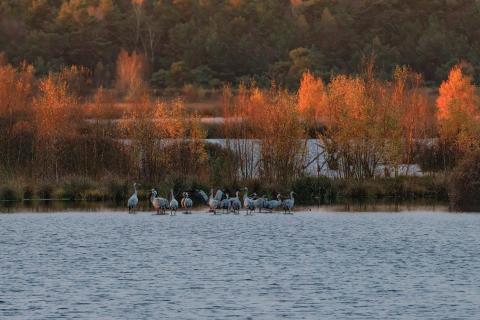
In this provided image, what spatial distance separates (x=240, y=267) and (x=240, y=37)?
8969cm

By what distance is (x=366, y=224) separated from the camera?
31453 mm

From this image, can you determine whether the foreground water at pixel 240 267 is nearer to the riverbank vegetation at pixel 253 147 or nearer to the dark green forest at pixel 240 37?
the riverbank vegetation at pixel 253 147

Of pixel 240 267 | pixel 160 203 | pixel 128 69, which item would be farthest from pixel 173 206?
pixel 128 69

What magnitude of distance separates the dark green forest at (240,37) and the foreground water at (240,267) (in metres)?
66.9

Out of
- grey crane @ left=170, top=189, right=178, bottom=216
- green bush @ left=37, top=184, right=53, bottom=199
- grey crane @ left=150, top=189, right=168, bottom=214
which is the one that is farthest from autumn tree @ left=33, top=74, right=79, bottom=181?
grey crane @ left=150, top=189, right=168, bottom=214

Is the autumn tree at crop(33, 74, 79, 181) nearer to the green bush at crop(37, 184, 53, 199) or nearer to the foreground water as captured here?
the green bush at crop(37, 184, 53, 199)

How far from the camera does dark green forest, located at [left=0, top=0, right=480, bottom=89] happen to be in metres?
102

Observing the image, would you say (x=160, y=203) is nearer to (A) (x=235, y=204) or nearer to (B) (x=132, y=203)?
(B) (x=132, y=203)

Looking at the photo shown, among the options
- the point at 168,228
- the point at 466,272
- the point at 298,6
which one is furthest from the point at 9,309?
the point at 298,6

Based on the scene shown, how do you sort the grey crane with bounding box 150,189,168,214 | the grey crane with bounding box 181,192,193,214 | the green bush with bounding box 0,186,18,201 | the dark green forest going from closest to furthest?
1. the grey crane with bounding box 150,189,168,214
2. the grey crane with bounding box 181,192,193,214
3. the green bush with bounding box 0,186,18,201
4. the dark green forest

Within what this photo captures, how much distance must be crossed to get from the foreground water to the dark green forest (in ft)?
220

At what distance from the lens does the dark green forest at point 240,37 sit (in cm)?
10219

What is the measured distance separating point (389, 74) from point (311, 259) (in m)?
77.6

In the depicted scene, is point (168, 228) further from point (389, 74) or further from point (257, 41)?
point (257, 41)
